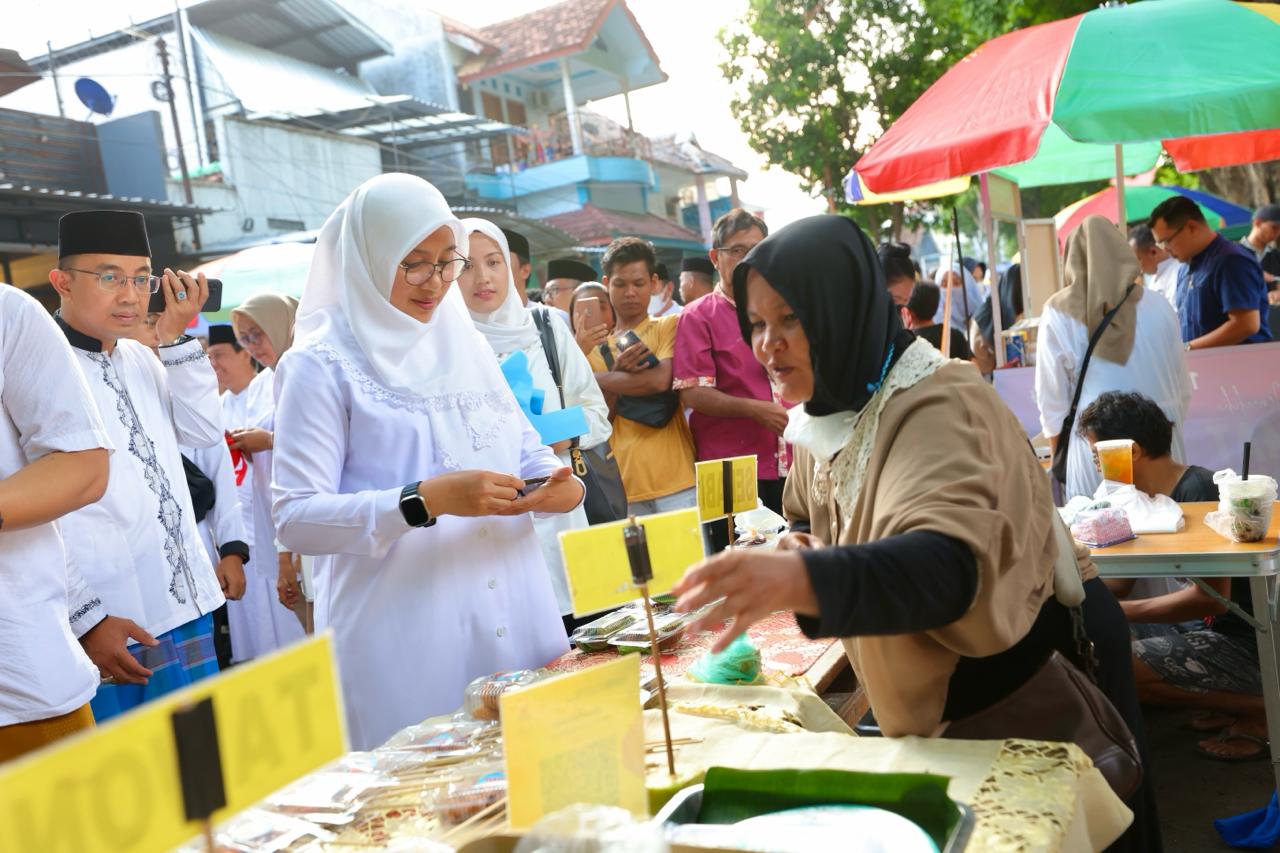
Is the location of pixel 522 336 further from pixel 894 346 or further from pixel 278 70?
pixel 278 70

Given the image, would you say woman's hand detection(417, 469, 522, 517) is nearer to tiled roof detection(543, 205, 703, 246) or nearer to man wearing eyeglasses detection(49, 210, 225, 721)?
man wearing eyeglasses detection(49, 210, 225, 721)

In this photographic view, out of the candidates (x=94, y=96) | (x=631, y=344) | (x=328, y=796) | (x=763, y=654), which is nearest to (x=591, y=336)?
(x=631, y=344)

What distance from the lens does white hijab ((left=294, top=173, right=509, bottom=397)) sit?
224cm

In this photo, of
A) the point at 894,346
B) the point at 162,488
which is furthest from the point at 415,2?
the point at 894,346

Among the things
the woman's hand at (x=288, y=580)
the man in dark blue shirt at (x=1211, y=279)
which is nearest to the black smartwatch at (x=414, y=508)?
the woman's hand at (x=288, y=580)

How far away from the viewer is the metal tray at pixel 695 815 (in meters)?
1.18

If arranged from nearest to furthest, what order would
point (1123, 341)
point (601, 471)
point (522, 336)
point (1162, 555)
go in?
1. point (1162, 555)
2. point (522, 336)
3. point (601, 471)
4. point (1123, 341)

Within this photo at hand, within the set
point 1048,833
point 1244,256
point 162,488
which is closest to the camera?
point 1048,833

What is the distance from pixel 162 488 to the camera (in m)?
2.90

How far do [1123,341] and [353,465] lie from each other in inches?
150

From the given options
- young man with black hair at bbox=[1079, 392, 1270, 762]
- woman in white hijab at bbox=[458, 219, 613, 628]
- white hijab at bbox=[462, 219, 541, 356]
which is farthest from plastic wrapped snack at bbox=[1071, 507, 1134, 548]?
white hijab at bbox=[462, 219, 541, 356]

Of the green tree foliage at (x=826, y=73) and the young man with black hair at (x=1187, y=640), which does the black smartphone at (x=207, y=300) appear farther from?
the green tree foliage at (x=826, y=73)

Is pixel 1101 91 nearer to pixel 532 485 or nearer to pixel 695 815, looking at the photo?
pixel 532 485

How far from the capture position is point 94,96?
13.7m
